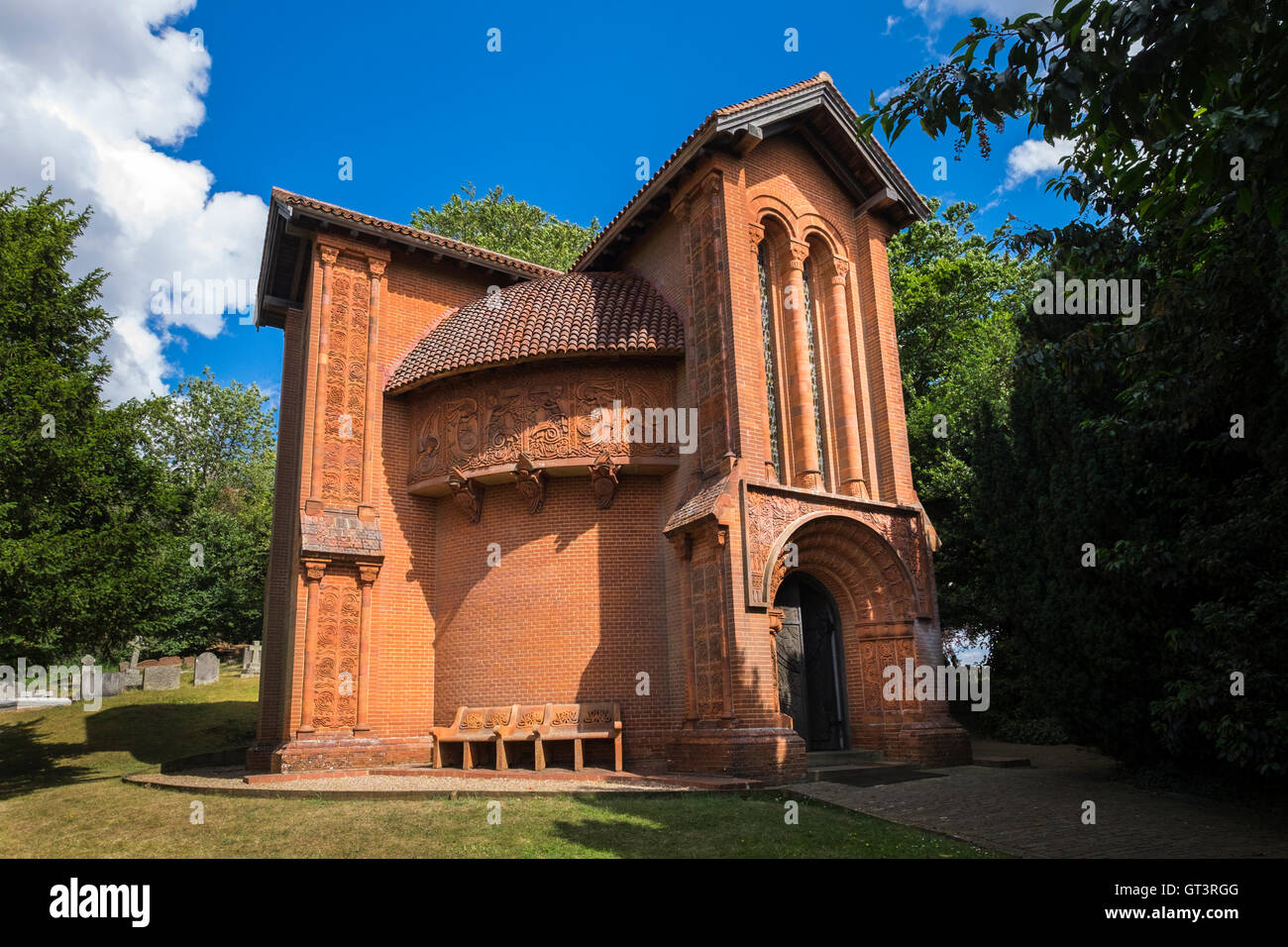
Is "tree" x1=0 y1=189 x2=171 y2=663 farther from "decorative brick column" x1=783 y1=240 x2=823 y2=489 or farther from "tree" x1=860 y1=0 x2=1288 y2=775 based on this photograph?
"tree" x1=860 y1=0 x2=1288 y2=775

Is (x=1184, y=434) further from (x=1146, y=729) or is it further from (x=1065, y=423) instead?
(x=1146, y=729)

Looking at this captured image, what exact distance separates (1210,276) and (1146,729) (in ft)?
18.2

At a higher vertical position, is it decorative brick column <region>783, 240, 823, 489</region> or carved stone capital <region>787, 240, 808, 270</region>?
carved stone capital <region>787, 240, 808, 270</region>

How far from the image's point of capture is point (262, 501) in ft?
138

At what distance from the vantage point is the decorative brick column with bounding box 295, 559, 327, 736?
45.9 feet

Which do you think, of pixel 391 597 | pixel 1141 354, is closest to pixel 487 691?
pixel 391 597

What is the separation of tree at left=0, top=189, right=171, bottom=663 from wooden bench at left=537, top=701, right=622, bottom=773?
6866 mm

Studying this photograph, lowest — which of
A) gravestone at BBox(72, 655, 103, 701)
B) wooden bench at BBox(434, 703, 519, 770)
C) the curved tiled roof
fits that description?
wooden bench at BBox(434, 703, 519, 770)

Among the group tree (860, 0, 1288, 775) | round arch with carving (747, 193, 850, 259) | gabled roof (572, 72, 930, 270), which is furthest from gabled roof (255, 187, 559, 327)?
tree (860, 0, 1288, 775)

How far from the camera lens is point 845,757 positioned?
13.5 m

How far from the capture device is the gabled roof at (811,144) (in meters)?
14.3

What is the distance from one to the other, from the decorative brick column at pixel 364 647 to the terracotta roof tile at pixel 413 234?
22.1 feet

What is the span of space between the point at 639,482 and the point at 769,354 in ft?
Answer: 11.2

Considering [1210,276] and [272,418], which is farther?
[272,418]
